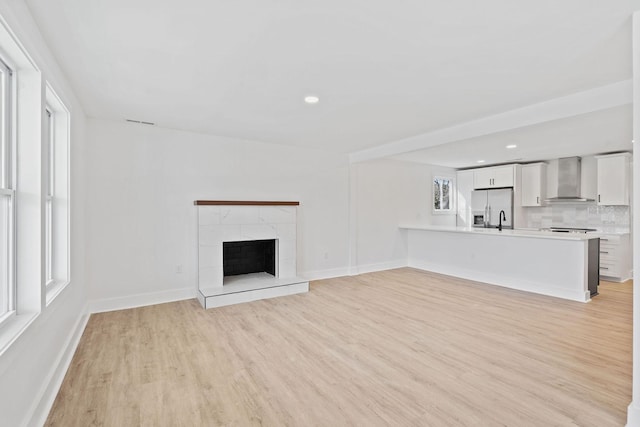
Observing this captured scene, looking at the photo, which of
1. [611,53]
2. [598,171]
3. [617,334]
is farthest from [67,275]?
[598,171]

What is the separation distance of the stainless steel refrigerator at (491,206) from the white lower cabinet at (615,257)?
1.80 metres

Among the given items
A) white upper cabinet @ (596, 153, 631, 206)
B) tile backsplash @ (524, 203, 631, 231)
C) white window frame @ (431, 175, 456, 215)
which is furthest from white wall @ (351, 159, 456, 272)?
white upper cabinet @ (596, 153, 631, 206)

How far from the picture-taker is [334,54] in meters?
2.29

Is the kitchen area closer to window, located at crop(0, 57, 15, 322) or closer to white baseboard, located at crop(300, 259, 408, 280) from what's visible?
white baseboard, located at crop(300, 259, 408, 280)

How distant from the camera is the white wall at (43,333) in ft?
5.05

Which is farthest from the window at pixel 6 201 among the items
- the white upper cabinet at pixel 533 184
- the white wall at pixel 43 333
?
the white upper cabinet at pixel 533 184

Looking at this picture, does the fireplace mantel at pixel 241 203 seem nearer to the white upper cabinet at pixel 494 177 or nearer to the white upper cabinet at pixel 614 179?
the white upper cabinet at pixel 494 177

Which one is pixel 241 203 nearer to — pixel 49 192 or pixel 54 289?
pixel 49 192

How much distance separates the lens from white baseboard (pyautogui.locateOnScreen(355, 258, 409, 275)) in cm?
636

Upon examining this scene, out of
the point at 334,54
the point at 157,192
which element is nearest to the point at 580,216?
the point at 334,54

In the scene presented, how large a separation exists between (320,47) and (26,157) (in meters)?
2.03

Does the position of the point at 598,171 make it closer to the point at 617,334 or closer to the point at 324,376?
the point at 617,334

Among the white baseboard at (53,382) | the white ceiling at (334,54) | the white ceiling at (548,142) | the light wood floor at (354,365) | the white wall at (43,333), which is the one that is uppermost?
the white ceiling at (334,54)

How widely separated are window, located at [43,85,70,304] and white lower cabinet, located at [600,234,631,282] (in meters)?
7.75
